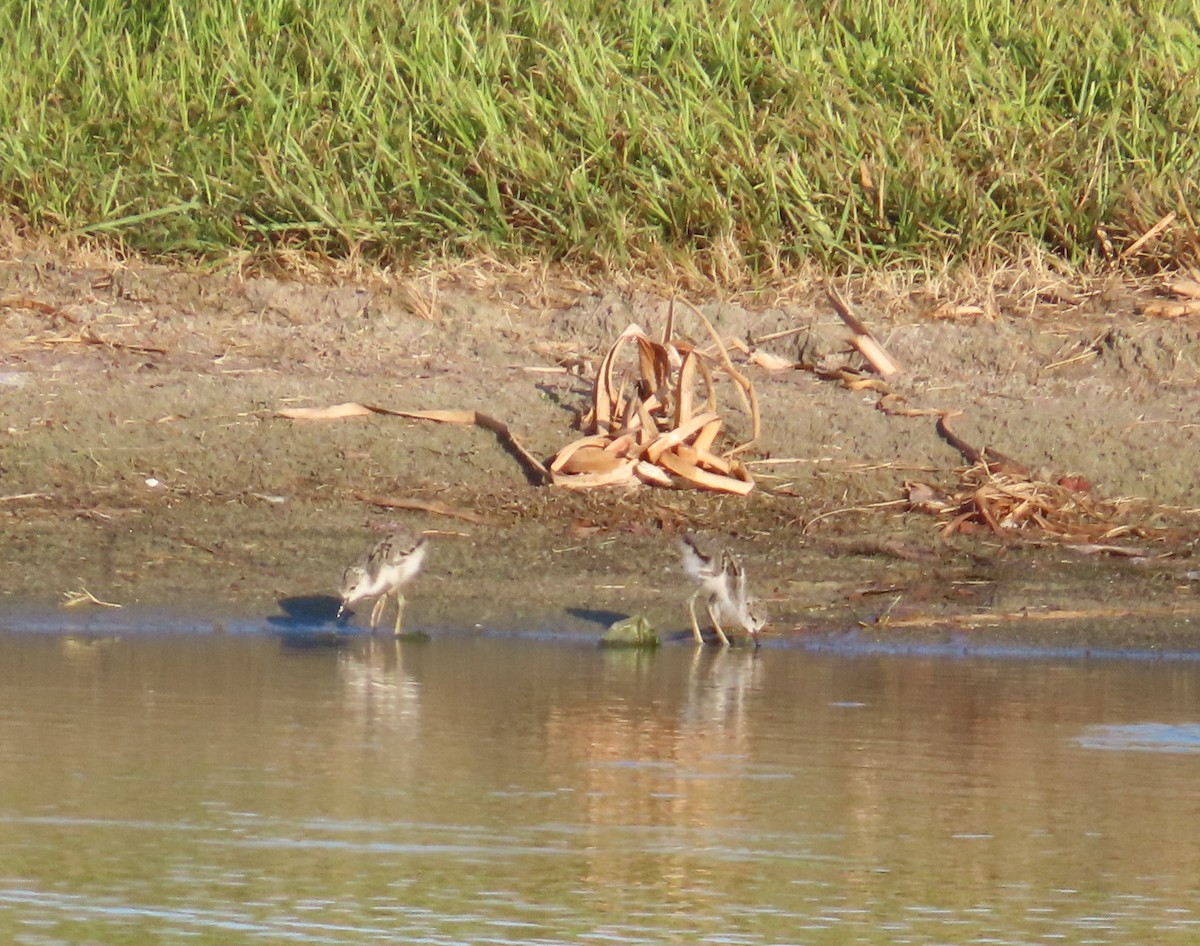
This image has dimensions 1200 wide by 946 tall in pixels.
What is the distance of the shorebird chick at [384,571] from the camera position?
6.50 m

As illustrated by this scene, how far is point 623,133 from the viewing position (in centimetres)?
936

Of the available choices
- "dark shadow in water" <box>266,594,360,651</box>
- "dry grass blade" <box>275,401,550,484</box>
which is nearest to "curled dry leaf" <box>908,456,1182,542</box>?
"dry grass blade" <box>275,401,550,484</box>

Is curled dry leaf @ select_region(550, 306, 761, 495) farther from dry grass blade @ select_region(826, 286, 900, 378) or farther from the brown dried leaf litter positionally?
dry grass blade @ select_region(826, 286, 900, 378)

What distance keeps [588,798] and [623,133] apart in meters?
5.43

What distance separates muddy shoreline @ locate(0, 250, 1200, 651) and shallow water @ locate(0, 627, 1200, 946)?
623mm

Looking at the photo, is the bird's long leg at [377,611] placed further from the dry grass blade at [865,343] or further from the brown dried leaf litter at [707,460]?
the dry grass blade at [865,343]

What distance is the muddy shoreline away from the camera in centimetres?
682

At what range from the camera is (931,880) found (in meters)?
3.69

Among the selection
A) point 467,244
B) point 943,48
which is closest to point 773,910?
point 467,244

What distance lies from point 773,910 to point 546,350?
535 cm

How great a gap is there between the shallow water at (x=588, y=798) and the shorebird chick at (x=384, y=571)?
345mm

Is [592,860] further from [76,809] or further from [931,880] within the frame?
[76,809]

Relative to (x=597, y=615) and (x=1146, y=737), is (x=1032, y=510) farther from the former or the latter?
(x=1146, y=737)

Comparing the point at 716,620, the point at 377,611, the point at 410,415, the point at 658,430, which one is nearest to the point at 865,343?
the point at 658,430
